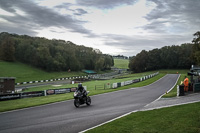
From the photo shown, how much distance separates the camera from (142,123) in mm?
9062

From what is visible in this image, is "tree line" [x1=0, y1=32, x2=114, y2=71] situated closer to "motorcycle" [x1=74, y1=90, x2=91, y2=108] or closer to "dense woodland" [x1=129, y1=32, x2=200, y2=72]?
"dense woodland" [x1=129, y1=32, x2=200, y2=72]

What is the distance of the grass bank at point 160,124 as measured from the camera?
310 inches

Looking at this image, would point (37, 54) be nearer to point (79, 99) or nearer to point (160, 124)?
point (79, 99)

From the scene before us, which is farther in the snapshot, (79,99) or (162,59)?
(162,59)

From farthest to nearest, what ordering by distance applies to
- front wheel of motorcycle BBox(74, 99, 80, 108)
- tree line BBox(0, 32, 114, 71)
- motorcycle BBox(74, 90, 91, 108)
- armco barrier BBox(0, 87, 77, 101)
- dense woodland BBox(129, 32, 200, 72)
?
dense woodland BBox(129, 32, 200, 72) < tree line BBox(0, 32, 114, 71) < armco barrier BBox(0, 87, 77, 101) < front wheel of motorcycle BBox(74, 99, 80, 108) < motorcycle BBox(74, 90, 91, 108)

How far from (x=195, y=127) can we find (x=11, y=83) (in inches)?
1558

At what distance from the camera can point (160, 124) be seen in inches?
341

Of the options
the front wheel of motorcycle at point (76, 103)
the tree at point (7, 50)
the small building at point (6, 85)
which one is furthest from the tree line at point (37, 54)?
the front wheel of motorcycle at point (76, 103)

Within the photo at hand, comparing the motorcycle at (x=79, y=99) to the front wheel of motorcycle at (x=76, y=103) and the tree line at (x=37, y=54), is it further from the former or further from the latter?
the tree line at (x=37, y=54)

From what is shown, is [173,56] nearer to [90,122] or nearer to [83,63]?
[83,63]

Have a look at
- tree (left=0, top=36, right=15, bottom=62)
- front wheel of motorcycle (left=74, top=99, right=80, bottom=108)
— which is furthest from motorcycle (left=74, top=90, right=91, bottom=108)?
tree (left=0, top=36, right=15, bottom=62)

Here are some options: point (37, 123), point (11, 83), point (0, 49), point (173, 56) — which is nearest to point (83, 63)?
point (0, 49)

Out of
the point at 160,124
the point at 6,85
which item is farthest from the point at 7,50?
the point at 160,124

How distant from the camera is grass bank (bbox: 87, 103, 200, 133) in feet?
25.8
